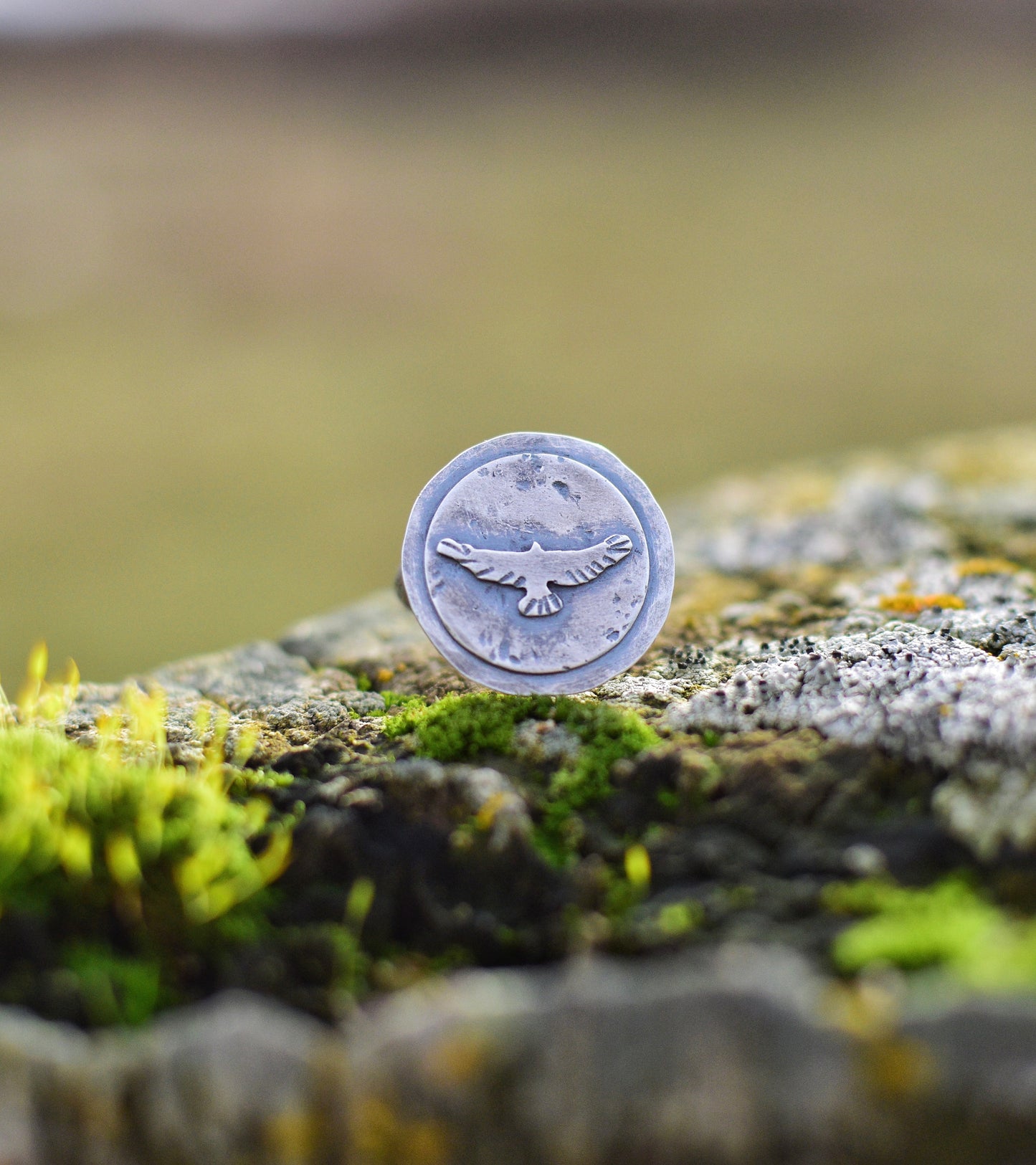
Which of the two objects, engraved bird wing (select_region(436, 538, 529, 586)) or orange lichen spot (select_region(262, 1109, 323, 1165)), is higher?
engraved bird wing (select_region(436, 538, 529, 586))

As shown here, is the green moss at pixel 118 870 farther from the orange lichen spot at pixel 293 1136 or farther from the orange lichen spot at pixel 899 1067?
the orange lichen spot at pixel 899 1067

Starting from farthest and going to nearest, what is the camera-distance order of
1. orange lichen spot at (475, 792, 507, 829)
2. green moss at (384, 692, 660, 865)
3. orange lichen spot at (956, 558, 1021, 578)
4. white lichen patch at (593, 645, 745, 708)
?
orange lichen spot at (956, 558, 1021, 578) < white lichen patch at (593, 645, 745, 708) < green moss at (384, 692, 660, 865) < orange lichen spot at (475, 792, 507, 829)

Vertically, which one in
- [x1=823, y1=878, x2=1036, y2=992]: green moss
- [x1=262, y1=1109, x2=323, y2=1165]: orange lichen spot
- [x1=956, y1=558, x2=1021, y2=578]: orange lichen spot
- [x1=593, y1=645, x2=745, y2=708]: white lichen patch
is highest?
[x1=956, y1=558, x2=1021, y2=578]: orange lichen spot

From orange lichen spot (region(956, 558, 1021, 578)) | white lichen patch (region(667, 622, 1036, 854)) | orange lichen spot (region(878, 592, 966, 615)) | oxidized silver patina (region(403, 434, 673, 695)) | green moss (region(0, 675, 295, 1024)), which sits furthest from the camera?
orange lichen spot (region(956, 558, 1021, 578))

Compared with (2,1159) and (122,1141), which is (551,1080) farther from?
(2,1159)

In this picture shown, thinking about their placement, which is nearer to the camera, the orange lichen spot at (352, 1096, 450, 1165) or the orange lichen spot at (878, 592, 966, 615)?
the orange lichen spot at (352, 1096, 450, 1165)

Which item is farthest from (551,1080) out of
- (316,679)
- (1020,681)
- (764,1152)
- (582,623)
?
(316,679)

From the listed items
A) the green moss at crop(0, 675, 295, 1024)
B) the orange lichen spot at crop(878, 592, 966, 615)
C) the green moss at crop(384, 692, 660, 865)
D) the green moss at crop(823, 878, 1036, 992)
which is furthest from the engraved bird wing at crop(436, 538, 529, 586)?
the orange lichen spot at crop(878, 592, 966, 615)

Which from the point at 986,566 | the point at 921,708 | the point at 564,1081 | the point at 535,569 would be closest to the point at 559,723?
the point at 535,569

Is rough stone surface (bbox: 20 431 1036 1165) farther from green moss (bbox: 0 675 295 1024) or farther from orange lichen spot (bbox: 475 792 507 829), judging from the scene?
green moss (bbox: 0 675 295 1024)
